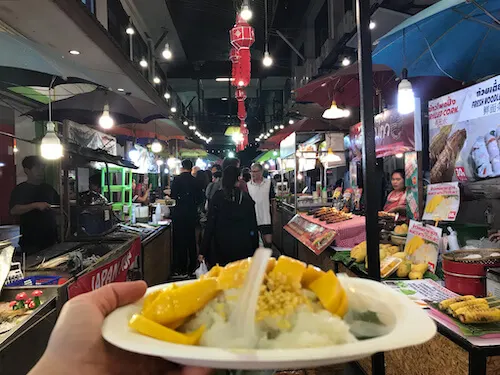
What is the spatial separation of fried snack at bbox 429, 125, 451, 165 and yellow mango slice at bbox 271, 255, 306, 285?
402cm

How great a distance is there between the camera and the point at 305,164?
9641 millimetres

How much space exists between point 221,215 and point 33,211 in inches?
95.2

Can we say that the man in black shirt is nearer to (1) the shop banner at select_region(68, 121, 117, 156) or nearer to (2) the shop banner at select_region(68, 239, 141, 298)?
(2) the shop banner at select_region(68, 239, 141, 298)

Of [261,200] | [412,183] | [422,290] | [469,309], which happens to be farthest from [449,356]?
[261,200]

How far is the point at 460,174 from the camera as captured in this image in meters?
4.32

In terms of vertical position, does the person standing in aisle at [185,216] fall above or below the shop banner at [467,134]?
below

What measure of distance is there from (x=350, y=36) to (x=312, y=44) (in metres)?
6.28

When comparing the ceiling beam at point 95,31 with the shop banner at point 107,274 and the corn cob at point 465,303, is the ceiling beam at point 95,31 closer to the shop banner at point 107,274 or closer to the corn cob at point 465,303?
the shop banner at point 107,274

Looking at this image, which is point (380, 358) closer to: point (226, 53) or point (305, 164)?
point (305, 164)

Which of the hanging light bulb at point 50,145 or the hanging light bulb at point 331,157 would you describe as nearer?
the hanging light bulb at point 50,145

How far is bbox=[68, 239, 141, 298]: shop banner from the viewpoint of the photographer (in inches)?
118

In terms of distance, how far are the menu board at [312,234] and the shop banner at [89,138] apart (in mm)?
4219

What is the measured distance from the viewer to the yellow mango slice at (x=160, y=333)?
0.86m

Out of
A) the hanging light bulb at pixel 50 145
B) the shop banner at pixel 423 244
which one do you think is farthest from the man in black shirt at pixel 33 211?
the shop banner at pixel 423 244
